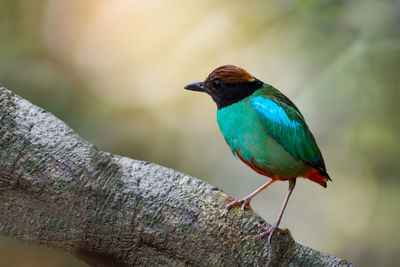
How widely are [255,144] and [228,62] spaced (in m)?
2.76

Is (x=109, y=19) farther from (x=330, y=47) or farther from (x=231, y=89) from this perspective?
(x=231, y=89)

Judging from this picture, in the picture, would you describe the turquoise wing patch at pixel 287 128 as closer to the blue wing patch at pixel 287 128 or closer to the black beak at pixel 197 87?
the blue wing patch at pixel 287 128

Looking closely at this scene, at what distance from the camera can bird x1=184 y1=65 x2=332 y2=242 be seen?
2479 mm

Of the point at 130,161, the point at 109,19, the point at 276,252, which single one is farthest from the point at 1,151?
the point at 109,19

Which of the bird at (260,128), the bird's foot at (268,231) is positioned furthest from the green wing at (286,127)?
the bird's foot at (268,231)

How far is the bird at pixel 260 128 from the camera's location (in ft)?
8.13

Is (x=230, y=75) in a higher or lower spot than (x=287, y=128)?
higher

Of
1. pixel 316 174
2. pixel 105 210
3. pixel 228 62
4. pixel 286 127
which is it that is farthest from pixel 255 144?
pixel 228 62

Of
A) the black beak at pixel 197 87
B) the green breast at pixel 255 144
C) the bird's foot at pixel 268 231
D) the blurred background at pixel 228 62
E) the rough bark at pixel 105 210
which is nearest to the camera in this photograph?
the rough bark at pixel 105 210

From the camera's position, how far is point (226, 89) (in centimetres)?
256

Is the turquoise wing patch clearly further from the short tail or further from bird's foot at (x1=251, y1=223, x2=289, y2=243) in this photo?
bird's foot at (x1=251, y1=223, x2=289, y2=243)

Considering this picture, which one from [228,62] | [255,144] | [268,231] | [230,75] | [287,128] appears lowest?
[268,231]

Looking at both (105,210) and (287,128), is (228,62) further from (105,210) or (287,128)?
(105,210)

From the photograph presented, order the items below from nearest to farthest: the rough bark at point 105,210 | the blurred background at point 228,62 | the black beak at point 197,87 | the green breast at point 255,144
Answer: the rough bark at point 105,210 → the green breast at point 255,144 → the black beak at point 197,87 → the blurred background at point 228,62
